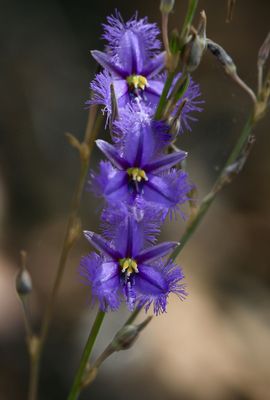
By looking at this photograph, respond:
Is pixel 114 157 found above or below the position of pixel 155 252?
above

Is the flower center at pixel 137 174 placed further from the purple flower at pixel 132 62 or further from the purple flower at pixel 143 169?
the purple flower at pixel 132 62

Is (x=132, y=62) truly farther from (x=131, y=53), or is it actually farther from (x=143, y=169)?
(x=143, y=169)

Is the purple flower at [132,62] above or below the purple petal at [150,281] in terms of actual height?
above

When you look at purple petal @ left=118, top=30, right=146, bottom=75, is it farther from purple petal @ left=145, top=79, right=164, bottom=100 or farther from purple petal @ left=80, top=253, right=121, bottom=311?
purple petal @ left=80, top=253, right=121, bottom=311

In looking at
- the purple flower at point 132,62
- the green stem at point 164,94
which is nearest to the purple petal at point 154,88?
the purple flower at point 132,62

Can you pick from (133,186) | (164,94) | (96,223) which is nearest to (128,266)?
(133,186)
